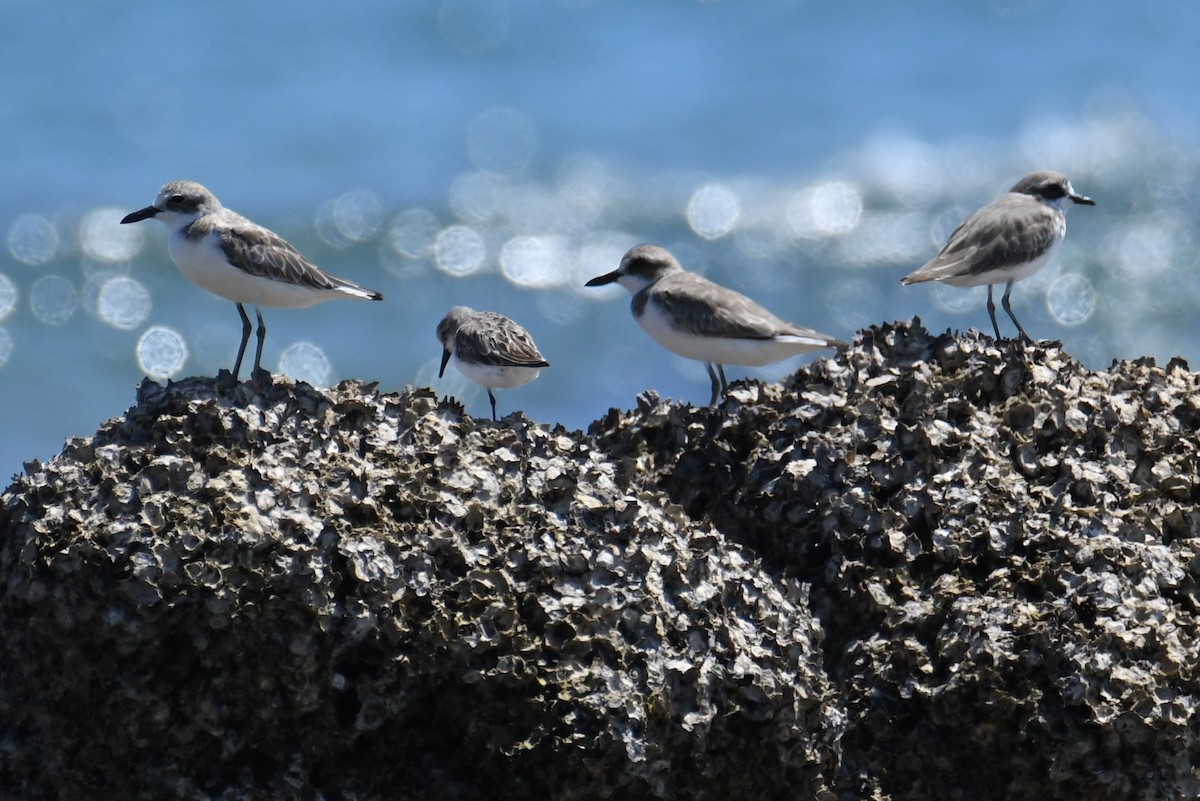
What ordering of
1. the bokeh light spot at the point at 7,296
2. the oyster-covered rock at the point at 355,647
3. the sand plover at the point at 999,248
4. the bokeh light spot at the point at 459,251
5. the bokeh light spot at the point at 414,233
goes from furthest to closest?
1. the bokeh light spot at the point at 414,233
2. the bokeh light spot at the point at 459,251
3. the bokeh light spot at the point at 7,296
4. the sand plover at the point at 999,248
5. the oyster-covered rock at the point at 355,647

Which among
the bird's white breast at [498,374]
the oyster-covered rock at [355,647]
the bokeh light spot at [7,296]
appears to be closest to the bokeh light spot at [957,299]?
the bird's white breast at [498,374]

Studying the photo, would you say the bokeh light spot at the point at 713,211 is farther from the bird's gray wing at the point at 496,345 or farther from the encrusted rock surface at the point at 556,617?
the encrusted rock surface at the point at 556,617

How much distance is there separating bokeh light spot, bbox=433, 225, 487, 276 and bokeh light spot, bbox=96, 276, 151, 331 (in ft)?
12.7

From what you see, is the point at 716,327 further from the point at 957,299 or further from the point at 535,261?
the point at 535,261

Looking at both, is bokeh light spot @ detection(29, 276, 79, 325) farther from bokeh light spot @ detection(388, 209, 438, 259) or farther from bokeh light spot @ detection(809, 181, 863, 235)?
bokeh light spot @ detection(809, 181, 863, 235)

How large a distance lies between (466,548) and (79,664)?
1432 millimetres

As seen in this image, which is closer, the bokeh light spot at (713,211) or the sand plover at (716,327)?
the sand plover at (716,327)

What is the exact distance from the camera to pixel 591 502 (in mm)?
6016

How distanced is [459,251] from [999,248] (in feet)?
40.8

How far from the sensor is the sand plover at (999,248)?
9.18 metres

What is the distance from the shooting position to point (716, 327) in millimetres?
9078

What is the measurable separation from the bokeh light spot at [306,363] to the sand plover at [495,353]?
9.24 metres

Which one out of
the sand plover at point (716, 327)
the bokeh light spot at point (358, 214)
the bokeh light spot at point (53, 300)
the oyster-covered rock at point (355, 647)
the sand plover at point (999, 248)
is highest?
the bokeh light spot at point (358, 214)

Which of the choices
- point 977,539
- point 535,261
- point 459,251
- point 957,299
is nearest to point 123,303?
point 459,251
